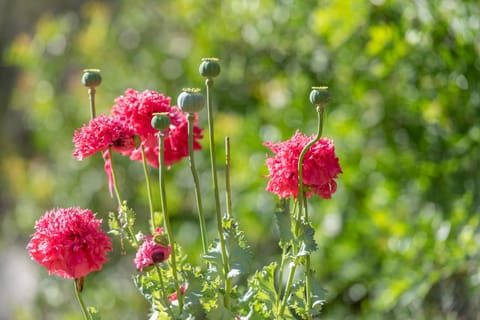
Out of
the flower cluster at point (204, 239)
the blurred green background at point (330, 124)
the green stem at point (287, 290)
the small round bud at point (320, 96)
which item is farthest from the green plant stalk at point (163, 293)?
the blurred green background at point (330, 124)

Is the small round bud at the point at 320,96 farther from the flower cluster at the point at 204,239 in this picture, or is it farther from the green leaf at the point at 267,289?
the green leaf at the point at 267,289

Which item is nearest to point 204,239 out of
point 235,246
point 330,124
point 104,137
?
point 235,246

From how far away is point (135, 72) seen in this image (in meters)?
2.81

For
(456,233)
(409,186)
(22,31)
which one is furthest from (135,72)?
(22,31)

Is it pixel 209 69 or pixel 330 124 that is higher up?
pixel 330 124

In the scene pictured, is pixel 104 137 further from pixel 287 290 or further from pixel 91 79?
pixel 287 290

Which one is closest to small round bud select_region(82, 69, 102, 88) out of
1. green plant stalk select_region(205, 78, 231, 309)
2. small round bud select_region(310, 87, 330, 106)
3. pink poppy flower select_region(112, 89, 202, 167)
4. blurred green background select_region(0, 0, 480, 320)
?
pink poppy flower select_region(112, 89, 202, 167)

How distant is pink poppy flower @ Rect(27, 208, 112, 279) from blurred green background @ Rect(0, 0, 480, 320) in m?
0.50

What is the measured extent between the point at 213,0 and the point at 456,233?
105 centimetres

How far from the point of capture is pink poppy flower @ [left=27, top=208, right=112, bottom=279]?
820 mm

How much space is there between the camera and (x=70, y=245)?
82 centimetres

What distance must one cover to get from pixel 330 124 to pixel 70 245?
4.10ft

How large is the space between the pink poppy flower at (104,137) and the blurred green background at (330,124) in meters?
0.46

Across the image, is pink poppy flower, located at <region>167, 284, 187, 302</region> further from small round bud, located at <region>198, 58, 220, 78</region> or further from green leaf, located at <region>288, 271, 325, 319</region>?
small round bud, located at <region>198, 58, 220, 78</region>
